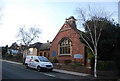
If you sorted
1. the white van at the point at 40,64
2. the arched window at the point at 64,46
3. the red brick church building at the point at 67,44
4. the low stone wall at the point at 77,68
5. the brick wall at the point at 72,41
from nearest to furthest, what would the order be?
the low stone wall at the point at 77,68 → the white van at the point at 40,64 → the brick wall at the point at 72,41 → the red brick church building at the point at 67,44 → the arched window at the point at 64,46

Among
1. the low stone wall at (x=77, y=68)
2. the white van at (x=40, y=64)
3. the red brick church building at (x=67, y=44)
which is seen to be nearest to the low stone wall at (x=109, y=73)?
the low stone wall at (x=77, y=68)

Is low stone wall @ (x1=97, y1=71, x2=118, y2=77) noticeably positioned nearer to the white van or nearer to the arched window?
the white van

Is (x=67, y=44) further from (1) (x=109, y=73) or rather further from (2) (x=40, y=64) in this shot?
(1) (x=109, y=73)

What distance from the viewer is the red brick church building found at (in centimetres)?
2926

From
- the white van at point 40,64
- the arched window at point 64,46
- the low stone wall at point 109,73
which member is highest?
the arched window at point 64,46

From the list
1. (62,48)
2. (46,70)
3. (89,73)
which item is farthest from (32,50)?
(89,73)

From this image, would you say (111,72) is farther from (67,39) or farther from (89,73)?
(67,39)

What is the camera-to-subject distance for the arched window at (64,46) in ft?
105

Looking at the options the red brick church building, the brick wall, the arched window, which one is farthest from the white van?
the arched window

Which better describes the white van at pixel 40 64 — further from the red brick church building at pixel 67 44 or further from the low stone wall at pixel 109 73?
the red brick church building at pixel 67 44

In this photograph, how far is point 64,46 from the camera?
32.9 meters

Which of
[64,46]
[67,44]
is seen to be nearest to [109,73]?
[67,44]

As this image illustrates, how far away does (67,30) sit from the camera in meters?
32.5

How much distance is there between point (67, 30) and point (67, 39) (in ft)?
6.53
